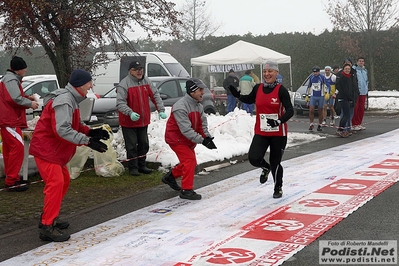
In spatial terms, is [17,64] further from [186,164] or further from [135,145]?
[186,164]

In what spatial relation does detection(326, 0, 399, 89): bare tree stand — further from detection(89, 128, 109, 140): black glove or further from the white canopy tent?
detection(89, 128, 109, 140): black glove

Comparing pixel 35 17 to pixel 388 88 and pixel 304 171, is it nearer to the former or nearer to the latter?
pixel 304 171

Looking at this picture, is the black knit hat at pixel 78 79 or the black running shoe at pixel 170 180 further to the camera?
the black running shoe at pixel 170 180

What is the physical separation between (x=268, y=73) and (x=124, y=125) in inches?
125

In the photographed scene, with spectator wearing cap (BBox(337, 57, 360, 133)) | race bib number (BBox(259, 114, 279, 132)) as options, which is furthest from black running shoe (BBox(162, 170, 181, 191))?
spectator wearing cap (BBox(337, 57, 360, 133))

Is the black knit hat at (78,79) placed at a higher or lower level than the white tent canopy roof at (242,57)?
lower

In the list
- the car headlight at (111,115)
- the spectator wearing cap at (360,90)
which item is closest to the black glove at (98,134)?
the car headlight at (111,115)

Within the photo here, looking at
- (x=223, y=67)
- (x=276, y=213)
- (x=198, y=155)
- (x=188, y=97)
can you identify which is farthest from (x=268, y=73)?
(x=223, y=67)

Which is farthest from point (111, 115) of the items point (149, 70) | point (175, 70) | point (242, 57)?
point (242, 57)

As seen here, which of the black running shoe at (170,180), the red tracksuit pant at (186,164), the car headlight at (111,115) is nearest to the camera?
the red tracksuit pant at (186,164)

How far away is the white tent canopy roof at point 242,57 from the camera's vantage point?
25.4 metres

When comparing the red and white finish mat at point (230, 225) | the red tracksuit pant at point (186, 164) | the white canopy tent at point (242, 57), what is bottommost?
the red and white finish mat at point (230, 225)

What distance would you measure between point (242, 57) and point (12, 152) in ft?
56.9

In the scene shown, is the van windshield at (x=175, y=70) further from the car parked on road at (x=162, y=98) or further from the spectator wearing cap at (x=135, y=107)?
the spectator wearing cap at (x=135, y=107)
